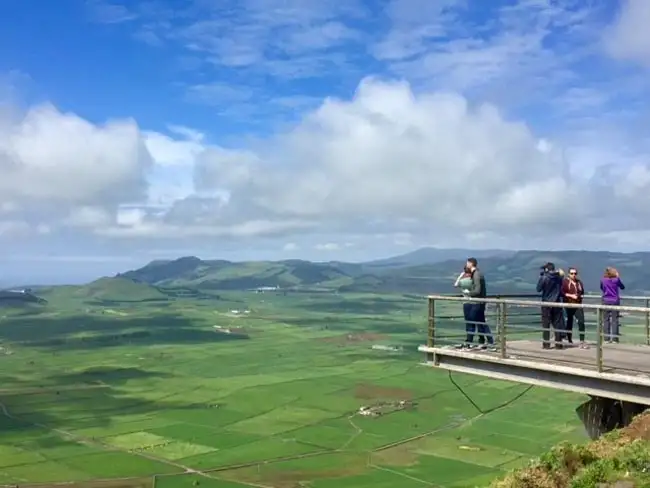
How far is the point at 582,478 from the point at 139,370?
377ft

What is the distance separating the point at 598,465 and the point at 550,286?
278 inches

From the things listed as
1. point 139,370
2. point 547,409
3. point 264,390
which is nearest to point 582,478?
point 547,409

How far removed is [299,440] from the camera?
65312mm

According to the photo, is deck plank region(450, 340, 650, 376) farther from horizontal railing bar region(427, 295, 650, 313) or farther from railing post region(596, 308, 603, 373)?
horizontal railing bar region(427, 295, 650, 313)

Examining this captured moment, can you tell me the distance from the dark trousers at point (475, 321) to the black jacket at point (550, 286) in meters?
1.61

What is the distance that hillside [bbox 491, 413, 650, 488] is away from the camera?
1061 centimetres

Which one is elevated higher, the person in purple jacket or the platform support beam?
the person in purple jacket

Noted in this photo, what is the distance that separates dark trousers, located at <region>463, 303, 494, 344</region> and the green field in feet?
50.0

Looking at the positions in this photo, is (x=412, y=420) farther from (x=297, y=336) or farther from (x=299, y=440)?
(x=297, y=336)

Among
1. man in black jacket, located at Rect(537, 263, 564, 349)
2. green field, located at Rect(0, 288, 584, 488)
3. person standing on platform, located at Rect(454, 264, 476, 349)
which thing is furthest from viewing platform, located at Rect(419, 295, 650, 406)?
green field, located at Rect(0, 288, 584, 488)

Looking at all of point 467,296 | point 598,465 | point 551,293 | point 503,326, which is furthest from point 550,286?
point 598,465

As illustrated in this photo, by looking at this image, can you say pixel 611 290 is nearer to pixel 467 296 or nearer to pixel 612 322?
pixel 612 322

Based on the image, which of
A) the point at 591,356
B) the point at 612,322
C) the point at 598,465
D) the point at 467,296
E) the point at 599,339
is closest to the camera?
the point at 598,465

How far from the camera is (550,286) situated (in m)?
17.5
